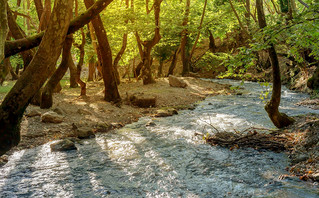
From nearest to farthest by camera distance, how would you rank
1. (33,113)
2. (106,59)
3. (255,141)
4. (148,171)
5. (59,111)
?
(148,171) < (255,141) < (33,113) < (59,111) < (106,59)

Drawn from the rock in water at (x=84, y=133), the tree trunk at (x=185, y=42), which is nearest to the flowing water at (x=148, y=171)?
the rock in water at (x=84, y=133)

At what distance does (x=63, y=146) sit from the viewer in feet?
24.6

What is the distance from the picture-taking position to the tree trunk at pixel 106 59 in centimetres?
1333

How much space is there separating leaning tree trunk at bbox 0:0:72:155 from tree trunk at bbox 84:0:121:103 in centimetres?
702

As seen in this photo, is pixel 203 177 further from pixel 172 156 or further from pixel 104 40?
pixel 104 40

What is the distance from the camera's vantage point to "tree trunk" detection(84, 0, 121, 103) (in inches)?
525

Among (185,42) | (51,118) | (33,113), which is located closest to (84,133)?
(51,118)

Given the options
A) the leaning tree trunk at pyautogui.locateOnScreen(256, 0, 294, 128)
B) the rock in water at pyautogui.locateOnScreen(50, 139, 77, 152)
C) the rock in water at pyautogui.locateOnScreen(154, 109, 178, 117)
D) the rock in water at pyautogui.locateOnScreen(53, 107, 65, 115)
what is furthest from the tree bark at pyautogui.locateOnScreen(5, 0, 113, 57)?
the rock in water at pyautogui.locateOnScreen(154, 109, 178, 117)

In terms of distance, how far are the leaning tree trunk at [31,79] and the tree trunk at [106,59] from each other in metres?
7.02

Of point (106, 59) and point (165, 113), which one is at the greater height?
point (106, 59)

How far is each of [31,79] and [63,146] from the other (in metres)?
2.43

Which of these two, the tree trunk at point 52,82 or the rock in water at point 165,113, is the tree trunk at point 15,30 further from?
the rock in water at point 165,113

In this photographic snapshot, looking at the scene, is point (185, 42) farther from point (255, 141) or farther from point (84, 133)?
point (255, 141)

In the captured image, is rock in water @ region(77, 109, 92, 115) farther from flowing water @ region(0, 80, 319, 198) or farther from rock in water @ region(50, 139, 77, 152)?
rock in water @ region(50, 139, 77, 152)
